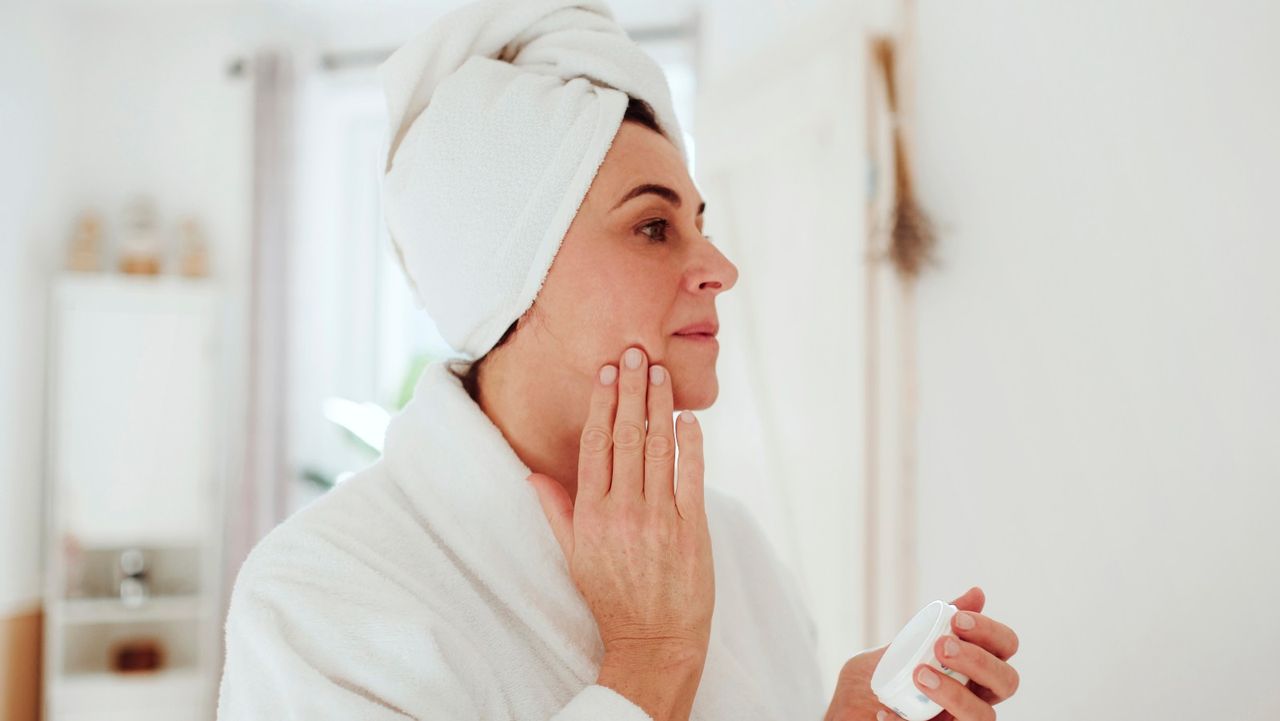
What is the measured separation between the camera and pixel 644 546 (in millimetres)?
815

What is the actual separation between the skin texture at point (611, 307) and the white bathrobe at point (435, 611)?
6 centimetres

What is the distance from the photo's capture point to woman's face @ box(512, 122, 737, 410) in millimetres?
934

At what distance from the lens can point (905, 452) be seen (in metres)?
1.55

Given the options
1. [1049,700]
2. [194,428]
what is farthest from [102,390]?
[1049,700]

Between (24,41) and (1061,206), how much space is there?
348 cm

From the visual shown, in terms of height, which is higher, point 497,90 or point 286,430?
point 497,90

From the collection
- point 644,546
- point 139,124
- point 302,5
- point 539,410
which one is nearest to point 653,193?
point 539,410

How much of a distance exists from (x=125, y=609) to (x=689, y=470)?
3057mm

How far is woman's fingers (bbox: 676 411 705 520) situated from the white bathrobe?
0.17m

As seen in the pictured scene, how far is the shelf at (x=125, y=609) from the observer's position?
10.3 ft

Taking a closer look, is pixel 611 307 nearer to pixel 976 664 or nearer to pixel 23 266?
pixel 976 664

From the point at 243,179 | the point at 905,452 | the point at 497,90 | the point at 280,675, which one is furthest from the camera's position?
the point at 243,179

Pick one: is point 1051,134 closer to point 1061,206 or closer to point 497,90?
point 1061,206

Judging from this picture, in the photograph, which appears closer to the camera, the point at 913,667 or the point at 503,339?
the point at 913,667
